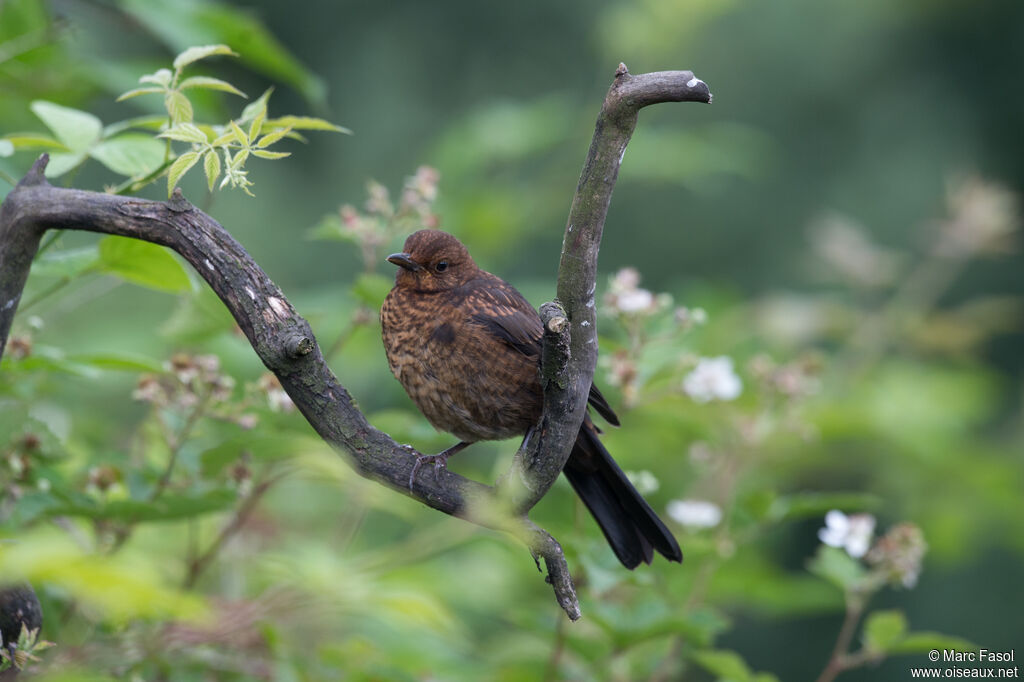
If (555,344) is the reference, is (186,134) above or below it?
above

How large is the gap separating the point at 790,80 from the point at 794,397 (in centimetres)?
386

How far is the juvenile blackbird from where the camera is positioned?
6.54ft

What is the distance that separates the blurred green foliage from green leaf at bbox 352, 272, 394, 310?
1 centimetres

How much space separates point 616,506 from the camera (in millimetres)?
2039

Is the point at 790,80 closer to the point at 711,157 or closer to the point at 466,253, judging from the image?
the point at 711,157

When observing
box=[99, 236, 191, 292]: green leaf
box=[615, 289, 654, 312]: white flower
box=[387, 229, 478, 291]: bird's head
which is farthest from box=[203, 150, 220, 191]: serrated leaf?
box=[615, 289, 654, 312]: white flower

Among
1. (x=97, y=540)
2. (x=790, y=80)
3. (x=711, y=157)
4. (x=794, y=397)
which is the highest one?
(x=790, y=80)

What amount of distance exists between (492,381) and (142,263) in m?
0.72

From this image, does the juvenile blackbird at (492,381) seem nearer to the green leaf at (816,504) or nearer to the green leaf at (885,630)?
the green leaf at (816,504)

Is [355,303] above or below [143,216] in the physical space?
above

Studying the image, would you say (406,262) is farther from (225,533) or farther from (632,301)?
(225,533)

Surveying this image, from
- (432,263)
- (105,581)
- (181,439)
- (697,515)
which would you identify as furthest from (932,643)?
(105,581)

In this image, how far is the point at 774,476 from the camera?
400 centimetres

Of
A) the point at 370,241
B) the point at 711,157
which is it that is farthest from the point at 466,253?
the point at 711,157
